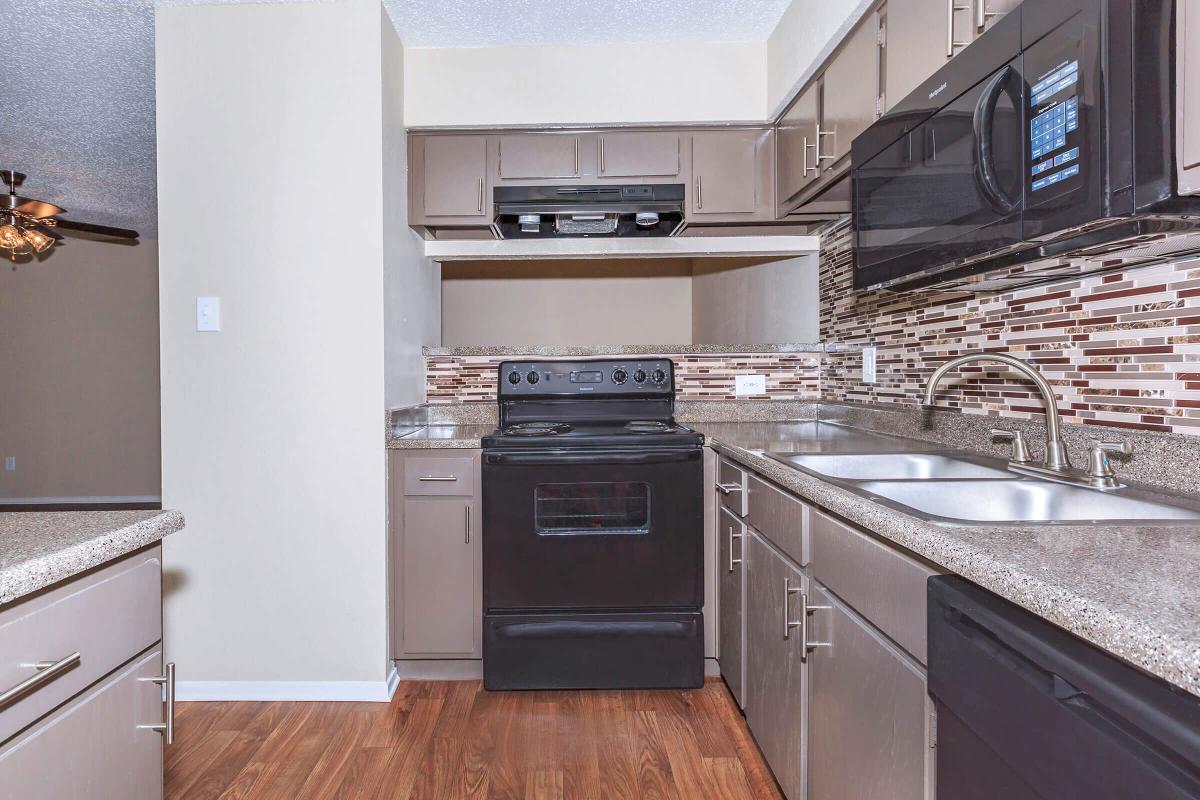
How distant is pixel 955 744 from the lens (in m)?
0.80

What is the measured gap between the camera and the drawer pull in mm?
704

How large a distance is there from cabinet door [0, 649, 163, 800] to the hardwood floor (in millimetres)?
817

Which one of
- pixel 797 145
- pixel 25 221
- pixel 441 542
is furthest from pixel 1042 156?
pixel 25 221

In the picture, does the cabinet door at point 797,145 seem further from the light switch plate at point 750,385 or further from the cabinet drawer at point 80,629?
the cabinet drawer at point 80,629

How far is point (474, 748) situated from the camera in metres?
1.83

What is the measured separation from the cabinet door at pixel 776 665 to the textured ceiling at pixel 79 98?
2649 millimetres

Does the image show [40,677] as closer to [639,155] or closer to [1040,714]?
[1040,714]

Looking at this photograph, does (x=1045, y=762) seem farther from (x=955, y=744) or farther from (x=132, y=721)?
(x=132, y=721)

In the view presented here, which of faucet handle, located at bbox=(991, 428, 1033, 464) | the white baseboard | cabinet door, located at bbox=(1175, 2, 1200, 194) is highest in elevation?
cabinet door, located at bbox=(1175, 2, 1200, 194)

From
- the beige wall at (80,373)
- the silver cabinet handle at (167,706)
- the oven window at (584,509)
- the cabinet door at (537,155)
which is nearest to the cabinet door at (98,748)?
the silver cabinet handle at (167,706)

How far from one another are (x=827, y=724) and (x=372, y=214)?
1925 millimetres

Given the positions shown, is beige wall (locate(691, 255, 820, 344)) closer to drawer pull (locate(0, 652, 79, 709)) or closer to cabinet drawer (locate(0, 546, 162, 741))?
cabinet drawer (locate(0, 546, 162, 741))

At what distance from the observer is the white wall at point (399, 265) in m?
2.15

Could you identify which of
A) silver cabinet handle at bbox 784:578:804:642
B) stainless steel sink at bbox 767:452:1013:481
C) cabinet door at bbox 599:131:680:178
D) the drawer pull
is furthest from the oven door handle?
the drawer pull
